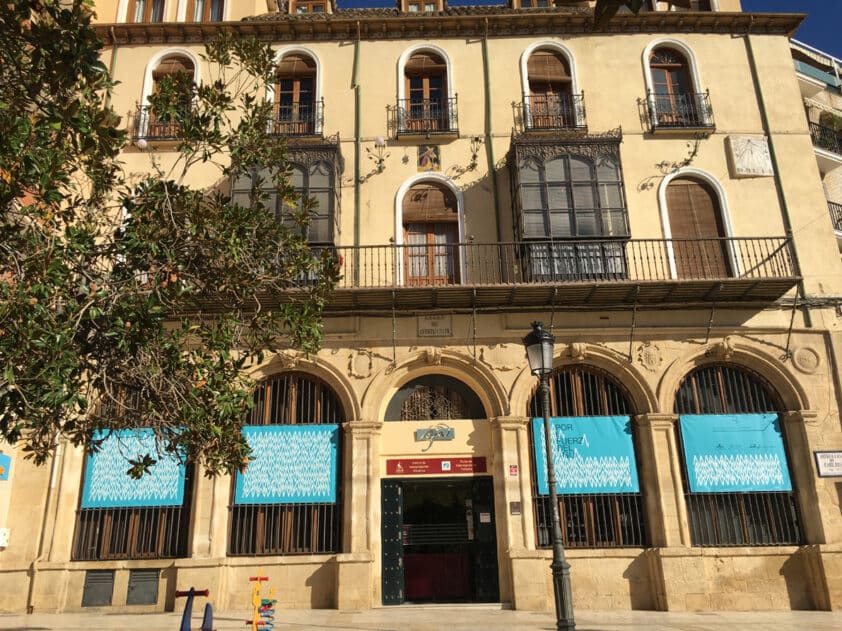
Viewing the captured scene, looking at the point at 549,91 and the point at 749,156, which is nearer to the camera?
the point at 749,156

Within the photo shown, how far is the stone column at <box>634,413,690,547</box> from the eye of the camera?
1361 cm

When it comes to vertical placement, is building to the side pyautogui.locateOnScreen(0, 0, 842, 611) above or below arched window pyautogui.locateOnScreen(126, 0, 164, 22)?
below

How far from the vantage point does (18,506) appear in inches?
552

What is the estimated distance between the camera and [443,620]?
462 inches

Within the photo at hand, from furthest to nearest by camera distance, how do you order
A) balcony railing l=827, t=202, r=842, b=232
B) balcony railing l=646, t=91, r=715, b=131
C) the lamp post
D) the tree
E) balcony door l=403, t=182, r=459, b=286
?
balcony railing l=827, t=202, r=842, b=232 → balcony railing l=646, t=91, r=715, b=131 → balcony door l=403, t=182, r=459, b=286 → the lamp post → the tree

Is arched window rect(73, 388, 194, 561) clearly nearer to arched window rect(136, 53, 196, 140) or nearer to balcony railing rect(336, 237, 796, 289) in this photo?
balcony railing rect(336, 237, 796, 289)

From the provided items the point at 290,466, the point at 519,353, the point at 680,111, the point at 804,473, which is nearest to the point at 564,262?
the point at 519,353

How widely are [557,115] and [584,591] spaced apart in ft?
36.1

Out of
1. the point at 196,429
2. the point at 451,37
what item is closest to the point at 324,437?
the point at 196,429

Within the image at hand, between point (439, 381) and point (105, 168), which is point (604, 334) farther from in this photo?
point (105, 168)

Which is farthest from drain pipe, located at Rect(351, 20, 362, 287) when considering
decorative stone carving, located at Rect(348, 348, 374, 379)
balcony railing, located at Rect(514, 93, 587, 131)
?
balcony railing, located at Rect(514, 93, 587, 131)

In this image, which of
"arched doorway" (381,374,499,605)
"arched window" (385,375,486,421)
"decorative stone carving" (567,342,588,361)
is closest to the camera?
"arched doorway" (381,374,499,605)

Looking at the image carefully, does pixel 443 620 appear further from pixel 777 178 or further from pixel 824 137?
pixel 824 137

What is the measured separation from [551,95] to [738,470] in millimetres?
9886
